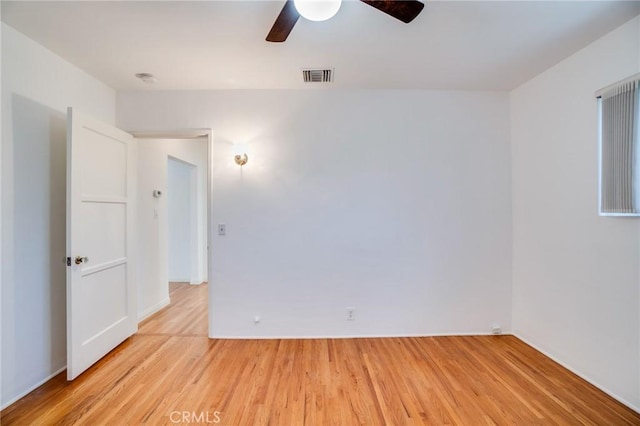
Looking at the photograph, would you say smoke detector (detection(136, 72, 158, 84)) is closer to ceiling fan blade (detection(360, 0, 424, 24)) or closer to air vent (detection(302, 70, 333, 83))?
air vent (detection(302, 70, 333, 83))

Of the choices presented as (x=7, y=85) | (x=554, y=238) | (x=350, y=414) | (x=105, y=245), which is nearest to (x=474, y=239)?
(x=554, y=238)

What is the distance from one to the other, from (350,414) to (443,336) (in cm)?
152

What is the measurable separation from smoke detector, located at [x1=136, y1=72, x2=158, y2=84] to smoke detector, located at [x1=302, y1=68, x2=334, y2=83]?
4.48 ft

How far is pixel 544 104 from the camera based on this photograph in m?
2.48

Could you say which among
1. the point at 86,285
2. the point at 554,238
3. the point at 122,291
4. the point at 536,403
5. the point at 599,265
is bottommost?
the point at 536,403

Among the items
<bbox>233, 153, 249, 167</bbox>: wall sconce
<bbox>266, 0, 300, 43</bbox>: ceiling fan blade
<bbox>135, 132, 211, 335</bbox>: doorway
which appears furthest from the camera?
<bbox>135, 132, 211, 335</bbox>: doorway

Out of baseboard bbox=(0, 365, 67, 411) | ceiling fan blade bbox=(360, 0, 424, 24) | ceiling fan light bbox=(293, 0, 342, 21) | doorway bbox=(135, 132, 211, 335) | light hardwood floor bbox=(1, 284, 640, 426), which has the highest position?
ceiling fan blade bbox=(360, 0, 424, 24)

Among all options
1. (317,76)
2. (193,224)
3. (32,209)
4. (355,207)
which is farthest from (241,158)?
(193,224)

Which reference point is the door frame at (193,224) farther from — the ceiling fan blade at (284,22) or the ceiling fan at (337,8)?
the ceiling fan at (337,8)

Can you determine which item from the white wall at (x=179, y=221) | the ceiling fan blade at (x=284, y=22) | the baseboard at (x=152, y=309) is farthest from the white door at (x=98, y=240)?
the white wall at (x=179, y=221)

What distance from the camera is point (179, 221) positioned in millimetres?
5062

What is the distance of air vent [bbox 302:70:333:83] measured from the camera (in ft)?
8.08

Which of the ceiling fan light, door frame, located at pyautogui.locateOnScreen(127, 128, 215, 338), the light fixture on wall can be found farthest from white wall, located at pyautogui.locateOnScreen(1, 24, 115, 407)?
the ceiling fan light

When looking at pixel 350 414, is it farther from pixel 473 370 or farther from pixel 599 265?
pixel 599 265
